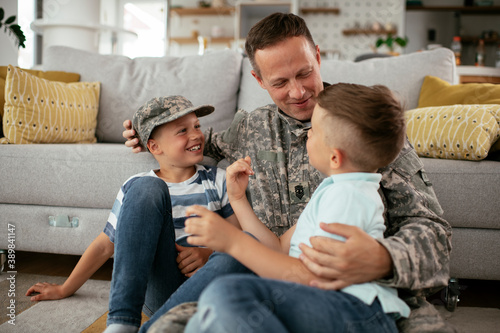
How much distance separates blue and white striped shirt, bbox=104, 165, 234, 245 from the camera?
1.13m

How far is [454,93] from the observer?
5.60 feet

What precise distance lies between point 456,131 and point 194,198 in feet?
3.13

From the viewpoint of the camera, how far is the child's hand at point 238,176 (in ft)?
3.01

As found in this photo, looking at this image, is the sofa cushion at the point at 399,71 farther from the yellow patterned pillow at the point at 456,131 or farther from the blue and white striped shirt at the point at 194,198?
the blue and white striped shirt at the point at 194,198

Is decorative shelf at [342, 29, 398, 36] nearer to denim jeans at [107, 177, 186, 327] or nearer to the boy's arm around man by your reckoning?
the boy's arm around man

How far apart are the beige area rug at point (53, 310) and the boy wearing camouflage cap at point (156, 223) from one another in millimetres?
37

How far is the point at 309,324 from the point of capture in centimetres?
61

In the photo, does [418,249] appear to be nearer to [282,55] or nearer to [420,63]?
[282,55]

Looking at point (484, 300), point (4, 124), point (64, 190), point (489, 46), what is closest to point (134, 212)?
point (64, 190)

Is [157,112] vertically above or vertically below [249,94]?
below

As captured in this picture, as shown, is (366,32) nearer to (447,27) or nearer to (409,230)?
(447,27)

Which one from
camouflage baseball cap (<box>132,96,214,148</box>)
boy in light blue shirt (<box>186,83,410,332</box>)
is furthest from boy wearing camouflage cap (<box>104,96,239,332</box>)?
boy in light blue shirt (<box>186,83,410,332</box>)

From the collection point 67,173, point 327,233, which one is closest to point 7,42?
point 67,173

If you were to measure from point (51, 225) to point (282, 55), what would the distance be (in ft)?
3.64
